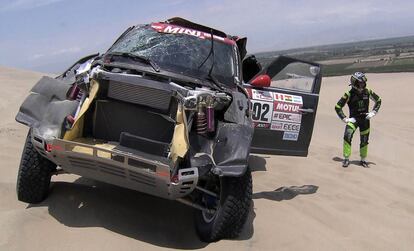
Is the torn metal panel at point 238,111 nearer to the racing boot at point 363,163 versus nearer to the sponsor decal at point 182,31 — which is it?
the sponsor decal at point 182,31

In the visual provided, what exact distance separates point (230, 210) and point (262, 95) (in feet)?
7.82

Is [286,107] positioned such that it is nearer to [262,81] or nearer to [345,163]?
[262,81]

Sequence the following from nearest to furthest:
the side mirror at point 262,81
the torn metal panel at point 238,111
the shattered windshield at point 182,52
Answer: the torn metal panel at point 238,111 < the shattered windshield at point 182,52 < the side mirror at point 262,81

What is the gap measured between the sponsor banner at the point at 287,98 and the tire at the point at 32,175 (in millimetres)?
3014

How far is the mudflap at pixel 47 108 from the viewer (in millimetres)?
4727

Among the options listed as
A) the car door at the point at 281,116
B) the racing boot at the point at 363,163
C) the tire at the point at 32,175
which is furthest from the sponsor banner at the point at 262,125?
the racing boot at the point at 363,163

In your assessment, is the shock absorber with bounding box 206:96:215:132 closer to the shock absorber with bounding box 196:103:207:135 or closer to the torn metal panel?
the shock absorber with bounding box 196:103:207:135

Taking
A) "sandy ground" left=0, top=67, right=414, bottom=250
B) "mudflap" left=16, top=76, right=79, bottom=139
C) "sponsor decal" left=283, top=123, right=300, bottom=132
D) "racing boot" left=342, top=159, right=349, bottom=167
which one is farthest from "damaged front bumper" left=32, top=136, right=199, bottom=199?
"racing boot" left=342, top=159, right=349, bottom=167

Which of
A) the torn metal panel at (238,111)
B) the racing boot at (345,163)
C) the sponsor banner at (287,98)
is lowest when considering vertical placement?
the racing boot at (345,163)

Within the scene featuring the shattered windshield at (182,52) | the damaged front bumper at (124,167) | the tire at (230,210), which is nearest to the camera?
the damaged front bumper at (124,167)

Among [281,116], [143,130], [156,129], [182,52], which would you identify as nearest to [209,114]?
[156,129]

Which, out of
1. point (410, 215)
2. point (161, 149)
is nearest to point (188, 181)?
point (161, 149)

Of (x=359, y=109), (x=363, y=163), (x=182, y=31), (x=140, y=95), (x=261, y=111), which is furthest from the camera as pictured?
(x=359, y=109)

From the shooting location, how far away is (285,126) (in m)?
6.73
